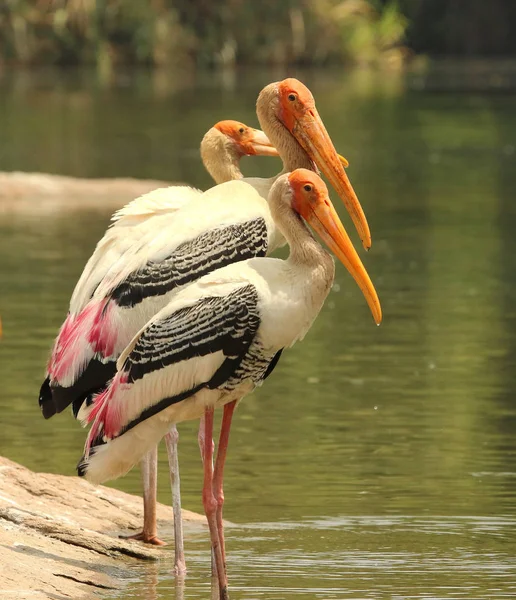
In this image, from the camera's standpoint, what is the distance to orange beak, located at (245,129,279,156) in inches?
318

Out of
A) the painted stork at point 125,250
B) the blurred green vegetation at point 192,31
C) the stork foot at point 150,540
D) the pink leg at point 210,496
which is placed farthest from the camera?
the blurred green vegetation at point 192,31

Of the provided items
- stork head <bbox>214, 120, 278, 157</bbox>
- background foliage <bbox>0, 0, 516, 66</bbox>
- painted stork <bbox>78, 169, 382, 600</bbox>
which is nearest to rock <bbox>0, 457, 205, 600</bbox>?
painted stork <bbox>78, 169, 382, 600</bbox>

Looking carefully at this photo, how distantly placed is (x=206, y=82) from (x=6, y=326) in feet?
125

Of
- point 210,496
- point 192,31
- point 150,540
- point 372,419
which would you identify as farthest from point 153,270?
point 192,31

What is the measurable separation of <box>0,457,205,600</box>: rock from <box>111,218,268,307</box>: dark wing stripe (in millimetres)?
863

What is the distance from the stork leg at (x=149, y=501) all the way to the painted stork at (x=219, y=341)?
54cm

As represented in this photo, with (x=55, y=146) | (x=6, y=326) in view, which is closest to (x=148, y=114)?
(x=55, y=146)

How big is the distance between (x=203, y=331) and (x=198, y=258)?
57 cm

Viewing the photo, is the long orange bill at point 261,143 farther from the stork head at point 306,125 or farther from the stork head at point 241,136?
the stork head at point 306,125

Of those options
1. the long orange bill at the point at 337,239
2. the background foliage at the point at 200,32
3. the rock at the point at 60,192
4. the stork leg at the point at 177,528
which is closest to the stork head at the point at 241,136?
the long orange bill at the point at 337,239

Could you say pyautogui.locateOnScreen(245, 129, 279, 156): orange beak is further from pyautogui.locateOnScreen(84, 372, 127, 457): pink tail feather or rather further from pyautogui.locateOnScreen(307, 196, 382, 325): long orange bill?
pyautogui.locateOnScreen(84, 372, 127, 457): pink tail feather

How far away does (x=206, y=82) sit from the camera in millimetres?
50156

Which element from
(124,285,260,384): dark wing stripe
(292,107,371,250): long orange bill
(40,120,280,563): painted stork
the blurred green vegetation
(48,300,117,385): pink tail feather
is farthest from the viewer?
the blurred green vegetation

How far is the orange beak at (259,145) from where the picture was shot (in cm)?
807
